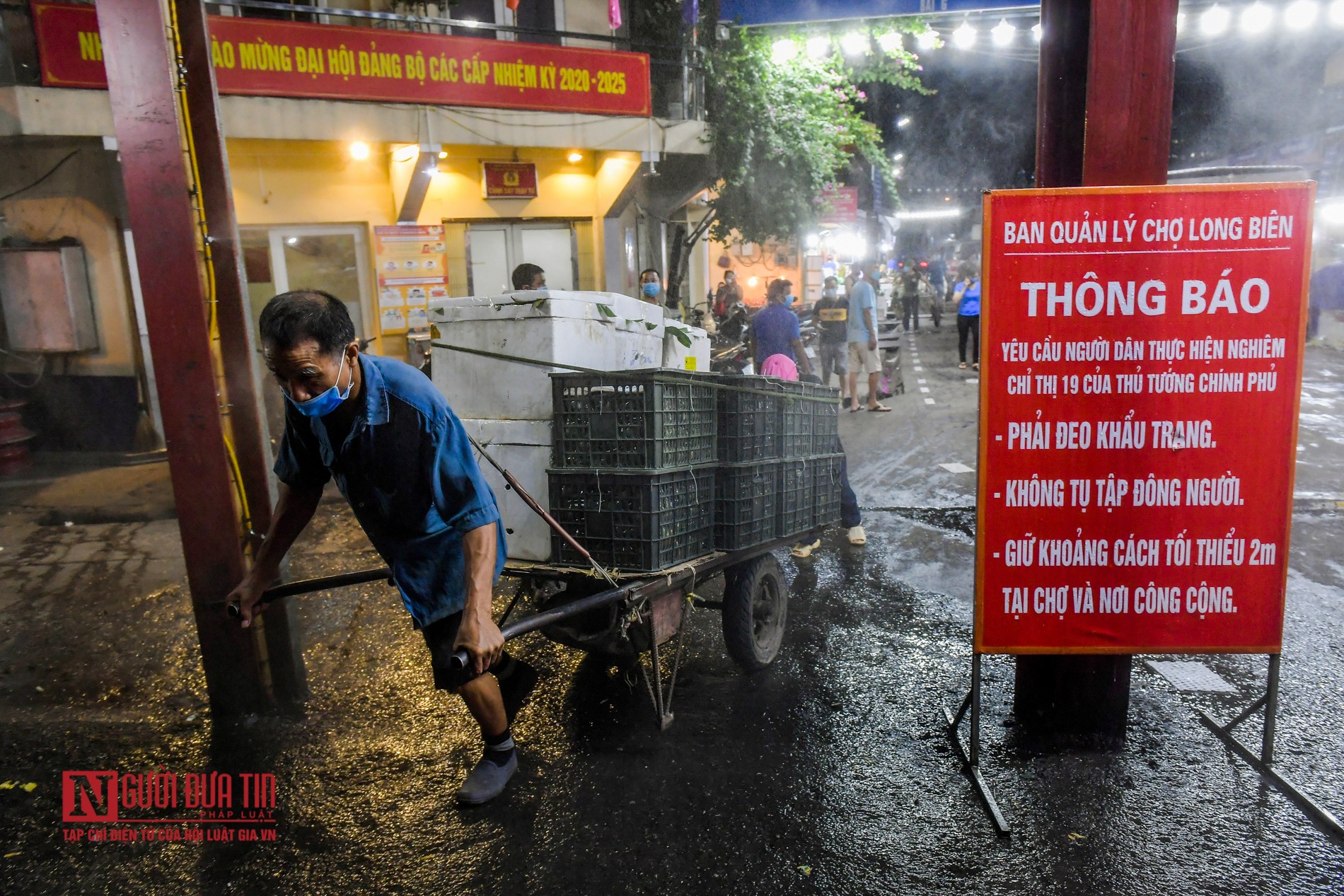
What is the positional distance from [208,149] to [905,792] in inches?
162

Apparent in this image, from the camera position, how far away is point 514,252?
41.2 ft

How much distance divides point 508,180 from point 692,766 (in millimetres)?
10466

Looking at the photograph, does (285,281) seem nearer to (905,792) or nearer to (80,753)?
(80,753)

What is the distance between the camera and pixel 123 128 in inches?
136

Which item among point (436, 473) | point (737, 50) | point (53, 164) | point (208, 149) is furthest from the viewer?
point (737, 50)

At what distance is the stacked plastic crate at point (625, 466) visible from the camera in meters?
3.36

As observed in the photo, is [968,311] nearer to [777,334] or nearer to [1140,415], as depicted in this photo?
[777,334]

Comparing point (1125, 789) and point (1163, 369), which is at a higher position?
point (1163, 369)

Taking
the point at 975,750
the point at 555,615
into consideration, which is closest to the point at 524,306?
the point at 555,615

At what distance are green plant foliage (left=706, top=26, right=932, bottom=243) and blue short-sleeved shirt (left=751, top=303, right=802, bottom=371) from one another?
5938mm

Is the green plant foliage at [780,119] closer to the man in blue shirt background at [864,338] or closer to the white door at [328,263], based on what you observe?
the man in blue shirt background at [864,338]

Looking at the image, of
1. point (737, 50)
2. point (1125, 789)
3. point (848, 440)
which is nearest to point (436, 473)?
point (1125, 789)

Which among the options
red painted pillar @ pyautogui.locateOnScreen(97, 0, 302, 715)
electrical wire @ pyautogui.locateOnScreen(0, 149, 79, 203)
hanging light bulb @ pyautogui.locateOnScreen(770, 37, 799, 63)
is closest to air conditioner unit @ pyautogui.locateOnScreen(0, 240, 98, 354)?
electrical wire @ pyautogui.locateOnScreen(0, 149, 79, 203)

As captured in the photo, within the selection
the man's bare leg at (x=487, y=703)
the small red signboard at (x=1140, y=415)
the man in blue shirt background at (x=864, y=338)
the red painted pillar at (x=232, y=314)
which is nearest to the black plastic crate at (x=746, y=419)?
the small red signboard at (x=1140, y=415)
